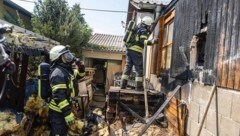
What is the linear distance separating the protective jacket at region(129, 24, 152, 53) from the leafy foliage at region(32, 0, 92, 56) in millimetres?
9946

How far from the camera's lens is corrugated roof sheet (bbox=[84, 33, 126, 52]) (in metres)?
19.2

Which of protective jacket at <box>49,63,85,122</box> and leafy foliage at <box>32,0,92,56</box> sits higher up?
leafy foliage at <box>32,0,92,56</box>

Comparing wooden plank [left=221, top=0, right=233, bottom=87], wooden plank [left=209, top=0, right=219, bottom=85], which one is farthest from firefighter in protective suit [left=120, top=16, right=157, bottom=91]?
wooden plank [left=221, top=0, right=233, bottom=87]

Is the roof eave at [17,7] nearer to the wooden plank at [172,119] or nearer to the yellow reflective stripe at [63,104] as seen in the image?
the yellow reflective stripe at [63,104]

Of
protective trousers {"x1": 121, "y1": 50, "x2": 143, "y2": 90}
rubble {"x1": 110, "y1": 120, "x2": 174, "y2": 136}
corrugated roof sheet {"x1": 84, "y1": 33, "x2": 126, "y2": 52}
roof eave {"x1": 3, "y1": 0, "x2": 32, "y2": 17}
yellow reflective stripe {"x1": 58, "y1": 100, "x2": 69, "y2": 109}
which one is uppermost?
roof eave {"x1": 3, "y1": 0, "x2": 32, "y2": 17}

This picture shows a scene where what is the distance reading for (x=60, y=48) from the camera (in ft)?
17.6

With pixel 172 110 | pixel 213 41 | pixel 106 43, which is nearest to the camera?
pixel 213 41

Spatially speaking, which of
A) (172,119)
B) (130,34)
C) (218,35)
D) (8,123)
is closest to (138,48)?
(130,34)

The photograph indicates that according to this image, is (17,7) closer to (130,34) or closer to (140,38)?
(130,34)

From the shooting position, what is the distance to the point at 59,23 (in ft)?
55.5

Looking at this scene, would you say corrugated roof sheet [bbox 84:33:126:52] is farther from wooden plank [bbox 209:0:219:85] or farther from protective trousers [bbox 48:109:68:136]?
wooden plank [bbox 209:0:219:85]

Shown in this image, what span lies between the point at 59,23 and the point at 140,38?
1085cm

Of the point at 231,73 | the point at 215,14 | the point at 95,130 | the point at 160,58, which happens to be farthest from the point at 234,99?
the point at 95,130

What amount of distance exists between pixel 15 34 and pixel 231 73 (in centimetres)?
598
